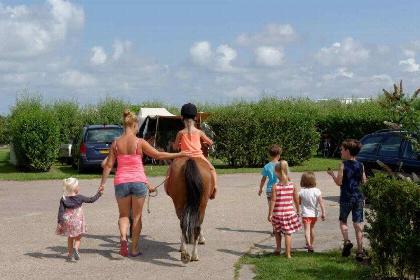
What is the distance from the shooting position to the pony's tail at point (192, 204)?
806cm

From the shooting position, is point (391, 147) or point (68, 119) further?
point (68, 119)

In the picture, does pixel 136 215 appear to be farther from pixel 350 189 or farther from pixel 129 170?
pixel 350 189

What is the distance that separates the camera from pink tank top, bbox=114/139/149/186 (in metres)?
8.39

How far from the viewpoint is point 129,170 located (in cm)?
843

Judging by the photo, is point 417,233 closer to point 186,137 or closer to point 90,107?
point 186,137

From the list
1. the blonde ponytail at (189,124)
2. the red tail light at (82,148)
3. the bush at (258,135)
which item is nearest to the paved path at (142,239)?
the blonde ponytail at (189,124)

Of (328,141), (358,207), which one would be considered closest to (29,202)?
(358,207)

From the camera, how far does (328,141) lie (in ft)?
107

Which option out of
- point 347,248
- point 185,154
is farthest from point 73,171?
point 347,248

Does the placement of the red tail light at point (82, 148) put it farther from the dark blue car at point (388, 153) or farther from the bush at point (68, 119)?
the dark blue car at point (388, 153)

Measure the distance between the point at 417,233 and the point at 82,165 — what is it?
665 inches

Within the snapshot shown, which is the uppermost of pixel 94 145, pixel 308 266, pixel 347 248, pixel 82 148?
pixel 94 145

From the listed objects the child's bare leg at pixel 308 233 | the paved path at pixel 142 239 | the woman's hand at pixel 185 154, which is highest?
the woman's hand at pixel 185 154

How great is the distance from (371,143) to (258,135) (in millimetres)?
10625
